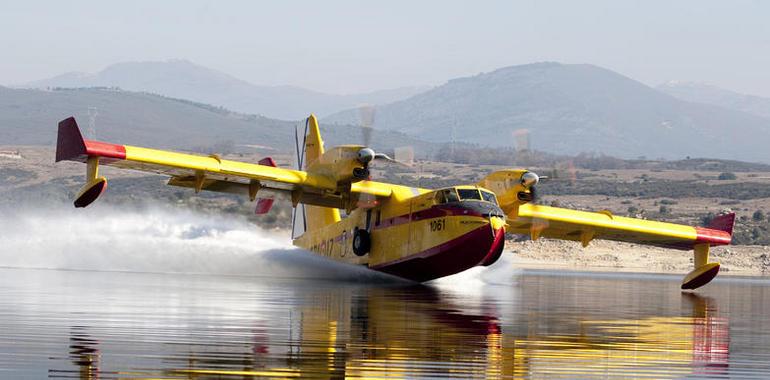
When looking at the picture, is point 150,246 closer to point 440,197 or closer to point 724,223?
point 440,197

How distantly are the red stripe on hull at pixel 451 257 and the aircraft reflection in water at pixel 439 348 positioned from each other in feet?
25.2

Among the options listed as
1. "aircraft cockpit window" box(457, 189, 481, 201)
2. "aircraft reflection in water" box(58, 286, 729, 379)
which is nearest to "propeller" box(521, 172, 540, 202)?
"aircraft cockpit window" box(457, 189, 481, 201)

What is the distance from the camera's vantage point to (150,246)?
42281 mm

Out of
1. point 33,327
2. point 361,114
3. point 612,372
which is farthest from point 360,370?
point 361,114

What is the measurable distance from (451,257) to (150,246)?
14.2 meters

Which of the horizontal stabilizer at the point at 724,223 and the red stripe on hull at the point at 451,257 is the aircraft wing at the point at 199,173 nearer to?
the red stripe on hull at the point at 451,257

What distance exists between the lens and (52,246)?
1662 inches

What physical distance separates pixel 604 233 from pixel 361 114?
1034cm

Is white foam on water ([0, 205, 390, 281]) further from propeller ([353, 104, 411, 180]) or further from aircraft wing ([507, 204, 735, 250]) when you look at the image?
aircraft wing ([507, 204, 735, 250])

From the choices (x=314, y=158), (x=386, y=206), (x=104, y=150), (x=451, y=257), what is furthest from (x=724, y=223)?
(x=104, y=150)

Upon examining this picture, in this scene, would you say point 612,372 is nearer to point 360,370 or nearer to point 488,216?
point 360,370

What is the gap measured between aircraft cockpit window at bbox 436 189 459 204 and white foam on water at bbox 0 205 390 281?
5.16 meters

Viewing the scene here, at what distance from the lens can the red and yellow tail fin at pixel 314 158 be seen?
41031 millimetres

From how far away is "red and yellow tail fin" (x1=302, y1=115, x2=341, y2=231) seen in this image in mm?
41031
